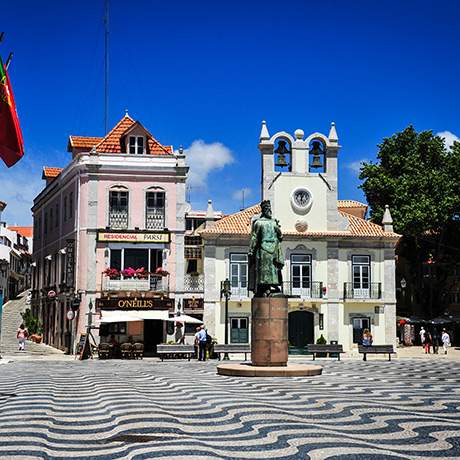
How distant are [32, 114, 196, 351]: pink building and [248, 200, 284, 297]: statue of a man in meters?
17.5

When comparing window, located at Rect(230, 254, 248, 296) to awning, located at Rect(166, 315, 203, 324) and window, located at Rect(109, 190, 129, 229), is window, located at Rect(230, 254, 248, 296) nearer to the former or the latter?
awning, located at Rect(166, 315, 203, 324)

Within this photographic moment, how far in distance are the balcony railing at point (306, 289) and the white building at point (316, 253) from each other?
0.18 ft

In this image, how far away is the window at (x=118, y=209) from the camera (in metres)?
39.6

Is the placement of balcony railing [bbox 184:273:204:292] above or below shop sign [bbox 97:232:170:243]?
below

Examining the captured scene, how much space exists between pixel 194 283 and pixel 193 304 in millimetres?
1142

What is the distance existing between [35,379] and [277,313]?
21.6ft

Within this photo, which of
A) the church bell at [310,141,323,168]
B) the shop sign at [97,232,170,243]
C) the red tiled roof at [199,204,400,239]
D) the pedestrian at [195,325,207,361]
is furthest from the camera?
the church bell at [310,141,323,168]

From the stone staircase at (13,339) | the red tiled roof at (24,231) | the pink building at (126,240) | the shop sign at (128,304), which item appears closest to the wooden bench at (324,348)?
the pink building at (126,240)

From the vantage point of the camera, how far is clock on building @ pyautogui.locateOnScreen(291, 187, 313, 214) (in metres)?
43.1

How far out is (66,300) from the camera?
41.4 metres

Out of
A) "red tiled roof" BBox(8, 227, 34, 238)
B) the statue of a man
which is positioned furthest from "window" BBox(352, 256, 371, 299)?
"red tiled roof" BBox(8, 227, 34, 238)

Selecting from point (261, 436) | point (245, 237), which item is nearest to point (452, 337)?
point (245, 237)

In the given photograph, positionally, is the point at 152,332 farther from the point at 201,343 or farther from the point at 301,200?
the point at 301,200

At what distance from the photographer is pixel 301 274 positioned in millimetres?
42812
